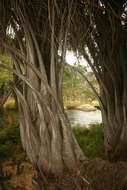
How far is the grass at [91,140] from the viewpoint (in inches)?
200

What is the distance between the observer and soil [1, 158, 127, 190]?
3.30m

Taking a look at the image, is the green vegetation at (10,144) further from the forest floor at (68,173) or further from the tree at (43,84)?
the tree at (43,84)

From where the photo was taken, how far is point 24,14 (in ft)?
12.7

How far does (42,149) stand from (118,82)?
1919mm

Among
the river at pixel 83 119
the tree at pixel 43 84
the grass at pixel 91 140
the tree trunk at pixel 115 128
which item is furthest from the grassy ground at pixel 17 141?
the river at pixel 83 119

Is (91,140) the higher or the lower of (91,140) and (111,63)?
the lower

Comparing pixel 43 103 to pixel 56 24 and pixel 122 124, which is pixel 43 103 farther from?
pixel 122 124

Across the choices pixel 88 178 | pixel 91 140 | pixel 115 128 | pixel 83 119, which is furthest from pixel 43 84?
pixel 83 119

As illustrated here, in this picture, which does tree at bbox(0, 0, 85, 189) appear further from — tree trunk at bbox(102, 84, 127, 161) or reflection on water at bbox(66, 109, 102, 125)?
reflection on water at bbox(66, 109, 102, 125)

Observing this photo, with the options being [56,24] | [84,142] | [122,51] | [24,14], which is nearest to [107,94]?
[122,51]

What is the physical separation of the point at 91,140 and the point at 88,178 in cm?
244

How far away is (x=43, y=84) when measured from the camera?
3.96 metres

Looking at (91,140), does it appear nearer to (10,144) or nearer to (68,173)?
(10,144)

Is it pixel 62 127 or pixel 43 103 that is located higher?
pixel 43 103
